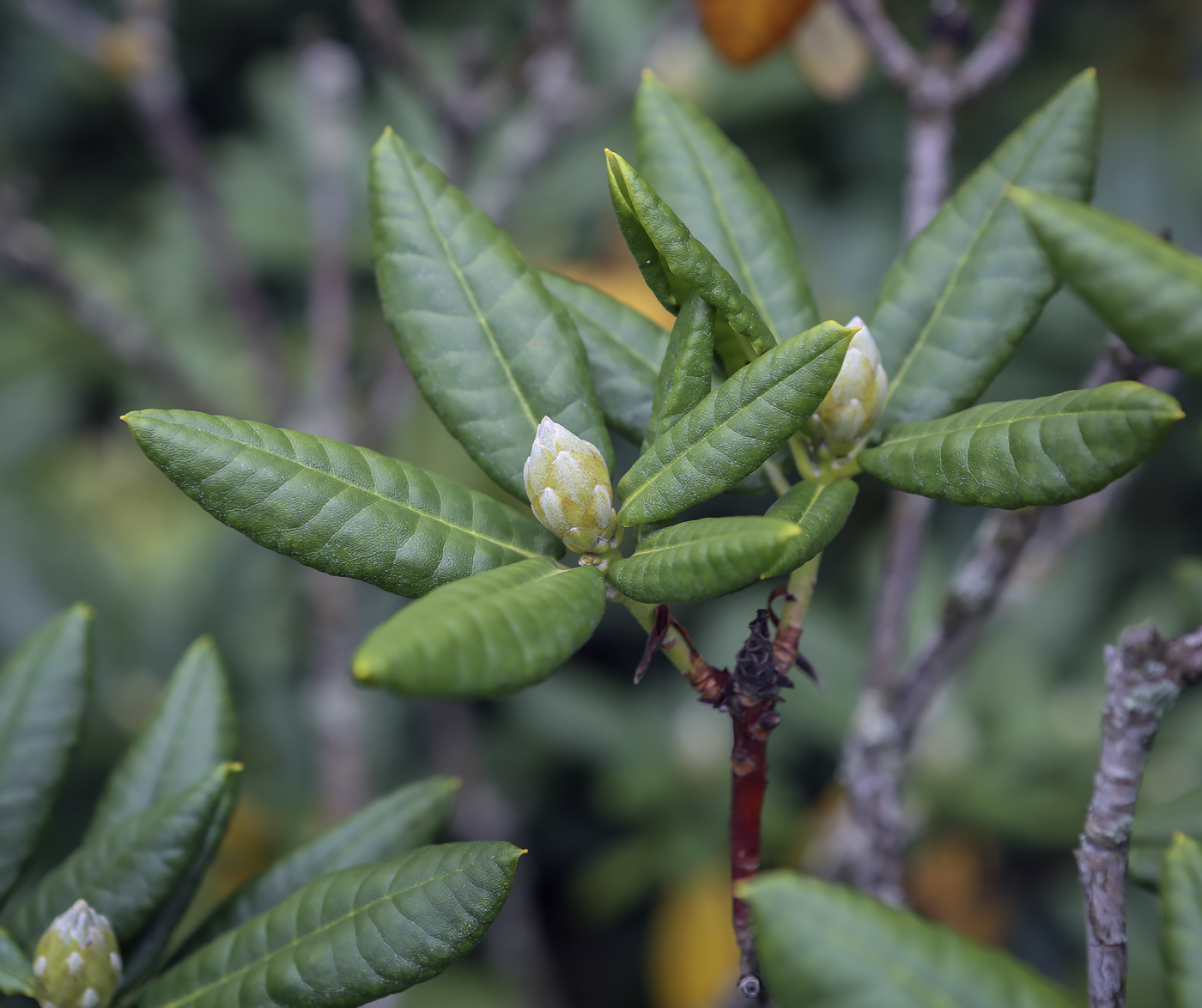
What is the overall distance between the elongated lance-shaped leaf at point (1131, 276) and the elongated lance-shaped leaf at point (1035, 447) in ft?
0.11

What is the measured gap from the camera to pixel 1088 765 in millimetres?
1902

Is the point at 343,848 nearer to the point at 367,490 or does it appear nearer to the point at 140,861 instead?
the point at 140,861

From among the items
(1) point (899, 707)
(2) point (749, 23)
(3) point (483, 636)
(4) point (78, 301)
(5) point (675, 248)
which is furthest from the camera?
(4) point (78, 301)

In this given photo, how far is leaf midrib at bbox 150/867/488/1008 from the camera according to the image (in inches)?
26.3

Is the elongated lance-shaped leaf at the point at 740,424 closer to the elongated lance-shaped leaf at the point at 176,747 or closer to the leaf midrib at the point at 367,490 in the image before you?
the leaf midrib at the point at 367,490

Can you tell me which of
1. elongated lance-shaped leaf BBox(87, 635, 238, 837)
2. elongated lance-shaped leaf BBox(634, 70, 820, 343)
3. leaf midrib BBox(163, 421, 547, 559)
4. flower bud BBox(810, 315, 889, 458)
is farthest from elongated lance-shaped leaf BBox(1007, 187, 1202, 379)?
elongated lance-shaped leaf BBox(87, 635, 238, 837)

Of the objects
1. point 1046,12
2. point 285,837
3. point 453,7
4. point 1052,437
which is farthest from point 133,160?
point 1052,437

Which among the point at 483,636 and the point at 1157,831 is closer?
the point at 483,636

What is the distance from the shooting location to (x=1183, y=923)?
591mm

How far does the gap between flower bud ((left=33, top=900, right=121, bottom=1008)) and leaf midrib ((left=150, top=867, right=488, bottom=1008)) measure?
0.06 meters

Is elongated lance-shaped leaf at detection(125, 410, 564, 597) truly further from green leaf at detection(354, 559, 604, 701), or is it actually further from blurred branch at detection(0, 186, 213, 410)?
blurred branch at detection(0, 186, 213, 410)

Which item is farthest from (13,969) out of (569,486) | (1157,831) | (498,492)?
(498,492)

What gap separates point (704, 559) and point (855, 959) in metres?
0.23

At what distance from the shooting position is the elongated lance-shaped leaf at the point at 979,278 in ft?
2.62
